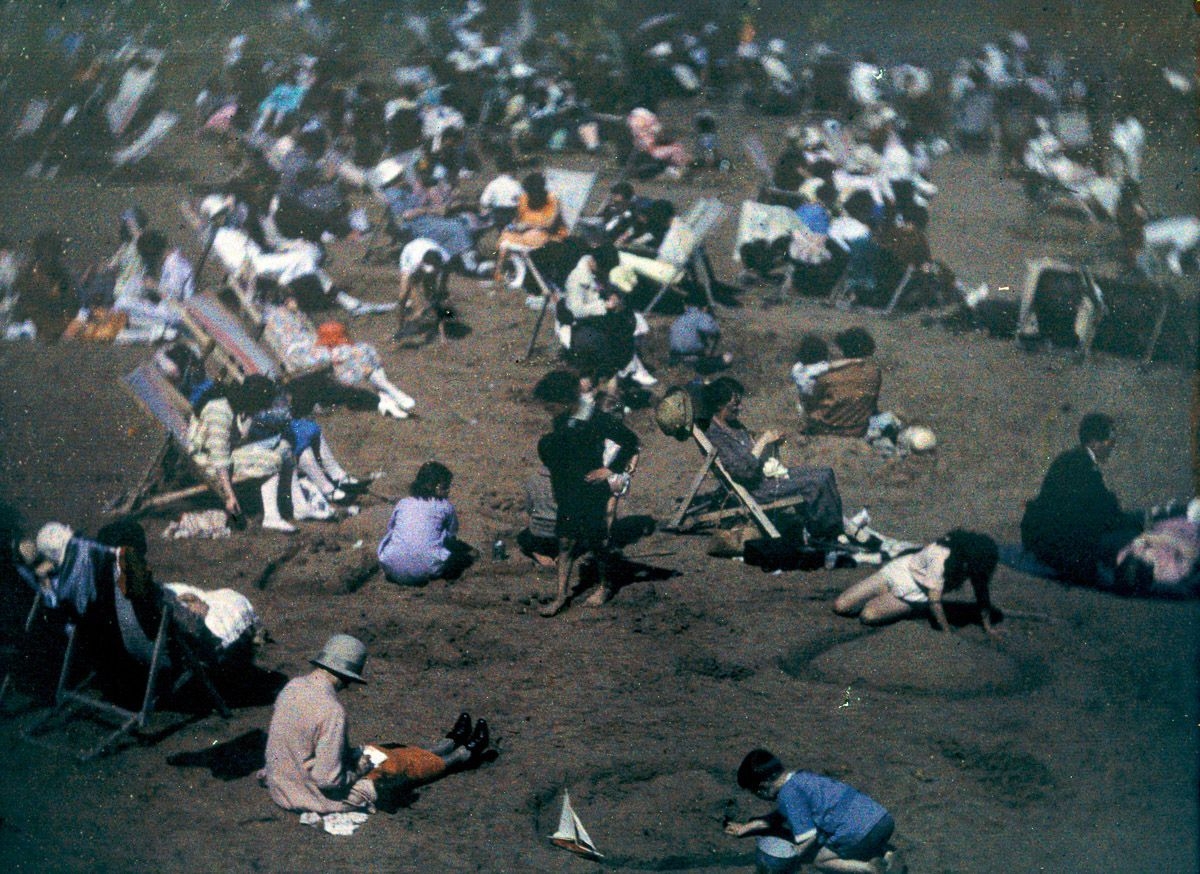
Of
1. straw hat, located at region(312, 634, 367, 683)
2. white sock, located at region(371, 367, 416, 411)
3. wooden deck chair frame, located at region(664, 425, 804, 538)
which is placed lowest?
wooden deck chair frame, located at region(664, 425, 804, 538)

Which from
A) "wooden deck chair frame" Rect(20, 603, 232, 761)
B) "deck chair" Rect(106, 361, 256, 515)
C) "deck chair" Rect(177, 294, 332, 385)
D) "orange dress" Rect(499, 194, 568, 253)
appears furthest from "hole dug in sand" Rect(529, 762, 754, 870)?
"orange dress" Rect(499, 194, 568, 253)

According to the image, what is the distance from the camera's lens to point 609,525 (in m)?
7.81

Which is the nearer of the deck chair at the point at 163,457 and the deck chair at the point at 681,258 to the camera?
the deck chair at the point at 163,457

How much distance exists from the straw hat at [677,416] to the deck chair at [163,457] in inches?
127

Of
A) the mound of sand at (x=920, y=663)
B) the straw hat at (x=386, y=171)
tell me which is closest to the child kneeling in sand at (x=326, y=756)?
the mound of sand at (x=920, y=663)

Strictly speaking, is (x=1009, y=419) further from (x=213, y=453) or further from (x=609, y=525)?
(x=213, y=453)

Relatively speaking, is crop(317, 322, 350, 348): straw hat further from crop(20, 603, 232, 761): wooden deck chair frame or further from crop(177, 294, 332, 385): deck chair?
crop(20, 603, 232, 761): wooden deck chair frame

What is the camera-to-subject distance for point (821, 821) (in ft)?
19.1

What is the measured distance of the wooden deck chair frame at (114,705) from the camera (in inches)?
261

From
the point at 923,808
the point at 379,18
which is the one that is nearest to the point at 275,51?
the point at 379,18

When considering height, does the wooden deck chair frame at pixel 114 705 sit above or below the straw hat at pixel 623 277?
below

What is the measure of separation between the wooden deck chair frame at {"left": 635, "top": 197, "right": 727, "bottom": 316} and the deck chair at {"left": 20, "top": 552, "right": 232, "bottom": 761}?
482cm

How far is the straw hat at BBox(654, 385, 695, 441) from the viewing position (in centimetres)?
816

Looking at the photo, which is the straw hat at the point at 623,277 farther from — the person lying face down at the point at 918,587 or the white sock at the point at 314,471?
the person lying face down at the point at 918,587
